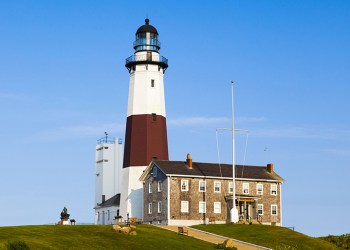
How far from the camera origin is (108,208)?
335 ft

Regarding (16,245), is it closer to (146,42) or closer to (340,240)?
(340,240)

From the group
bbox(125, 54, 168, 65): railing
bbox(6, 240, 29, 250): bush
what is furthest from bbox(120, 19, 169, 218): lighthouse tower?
bbox(6, 240, 29, 250): bush

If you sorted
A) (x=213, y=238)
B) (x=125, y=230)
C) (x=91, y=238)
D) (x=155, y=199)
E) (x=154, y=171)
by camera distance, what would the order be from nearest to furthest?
(x=91, y=238), (x=125, y=230), (x=213, y=238), (x=155, y=199), (x=154, y=171)

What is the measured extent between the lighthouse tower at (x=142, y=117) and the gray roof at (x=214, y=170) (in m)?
5.14

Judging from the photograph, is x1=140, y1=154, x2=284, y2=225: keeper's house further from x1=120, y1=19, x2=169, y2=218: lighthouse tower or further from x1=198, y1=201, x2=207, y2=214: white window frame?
x1=120, y1=19, x2=169, y2=218: lighthouse tower

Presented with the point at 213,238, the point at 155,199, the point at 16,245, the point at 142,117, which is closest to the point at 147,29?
the point at 142,117

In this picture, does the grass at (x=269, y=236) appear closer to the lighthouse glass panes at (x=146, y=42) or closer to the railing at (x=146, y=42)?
the lighthouse glass panes at (x=146, y=42)

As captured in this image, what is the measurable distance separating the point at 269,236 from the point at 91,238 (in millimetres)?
18013

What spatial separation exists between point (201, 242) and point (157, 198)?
22527mm

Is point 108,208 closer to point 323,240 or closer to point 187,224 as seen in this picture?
point 187,224

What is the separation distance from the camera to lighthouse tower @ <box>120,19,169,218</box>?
305ft

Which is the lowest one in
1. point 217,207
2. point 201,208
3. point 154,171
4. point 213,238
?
point 213,238

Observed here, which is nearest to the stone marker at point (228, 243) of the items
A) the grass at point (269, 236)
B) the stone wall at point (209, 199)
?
the grass at point (269, 236)

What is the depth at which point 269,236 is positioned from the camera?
231 ft
